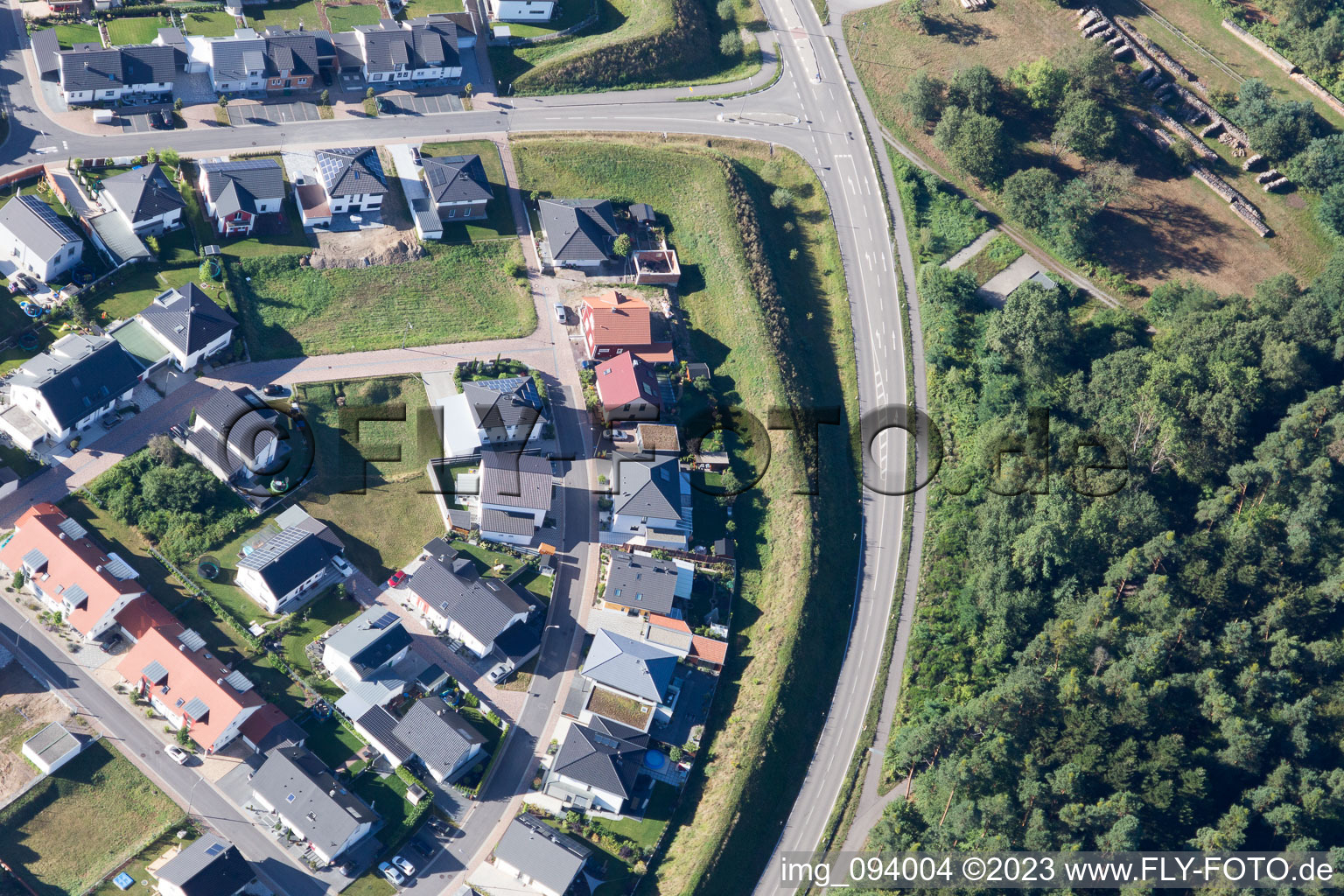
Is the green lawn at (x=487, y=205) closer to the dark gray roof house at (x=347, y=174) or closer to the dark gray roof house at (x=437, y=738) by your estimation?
the dark gray roof house at (x=347, y=174)

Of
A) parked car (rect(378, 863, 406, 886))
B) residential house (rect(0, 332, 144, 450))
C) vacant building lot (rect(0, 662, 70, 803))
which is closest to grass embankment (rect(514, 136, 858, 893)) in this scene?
parked car (rect(378, 863, 406, 886))

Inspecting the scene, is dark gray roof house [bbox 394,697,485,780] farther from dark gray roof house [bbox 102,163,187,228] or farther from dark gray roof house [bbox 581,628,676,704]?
dark gray roof house [bbox 102,163,187,228]

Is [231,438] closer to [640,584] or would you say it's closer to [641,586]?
[640,584]

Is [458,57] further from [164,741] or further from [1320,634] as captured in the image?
[1320,634]

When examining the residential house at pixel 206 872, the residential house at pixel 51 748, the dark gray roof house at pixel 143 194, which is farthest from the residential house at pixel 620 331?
the residential house at pixel 51 748

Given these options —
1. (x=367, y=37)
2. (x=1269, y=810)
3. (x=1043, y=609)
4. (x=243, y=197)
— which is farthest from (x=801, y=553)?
(x=367, y=37)
